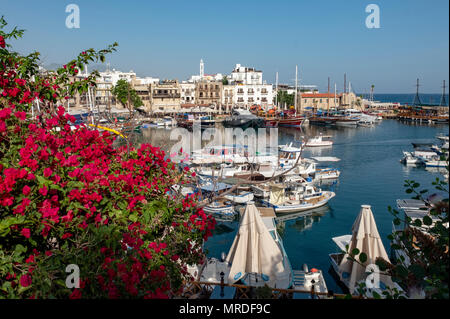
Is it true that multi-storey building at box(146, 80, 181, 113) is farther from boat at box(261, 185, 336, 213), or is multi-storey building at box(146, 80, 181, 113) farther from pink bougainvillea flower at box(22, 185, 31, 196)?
pink bougainvillea flower at box(22, 185, 31, 196)

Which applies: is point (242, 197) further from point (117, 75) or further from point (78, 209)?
point (117, 75)

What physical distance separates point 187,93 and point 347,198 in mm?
67304

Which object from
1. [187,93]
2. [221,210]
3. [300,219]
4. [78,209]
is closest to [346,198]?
[300,219]

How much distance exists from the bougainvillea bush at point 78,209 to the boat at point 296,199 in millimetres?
15524

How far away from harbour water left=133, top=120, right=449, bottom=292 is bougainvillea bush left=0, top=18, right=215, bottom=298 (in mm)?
1556

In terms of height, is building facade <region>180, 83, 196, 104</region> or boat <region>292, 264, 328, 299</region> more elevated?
building facade <region>180, 83, 196, 104</region>

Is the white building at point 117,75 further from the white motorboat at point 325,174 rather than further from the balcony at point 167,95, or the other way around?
the white motorboat at point 325,174

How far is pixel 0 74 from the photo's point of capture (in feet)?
16.0

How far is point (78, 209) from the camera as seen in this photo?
3758 mm

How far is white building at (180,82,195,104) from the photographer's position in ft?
280

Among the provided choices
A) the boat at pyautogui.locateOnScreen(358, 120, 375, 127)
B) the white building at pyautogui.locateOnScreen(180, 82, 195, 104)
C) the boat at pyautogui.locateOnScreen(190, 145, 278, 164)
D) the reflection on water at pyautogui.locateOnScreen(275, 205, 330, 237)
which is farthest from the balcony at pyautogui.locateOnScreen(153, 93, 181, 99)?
the reflection on water at pyautogui.locateOnScreen(275, 205, 330, 237)

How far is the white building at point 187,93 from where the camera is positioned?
8538 cm
